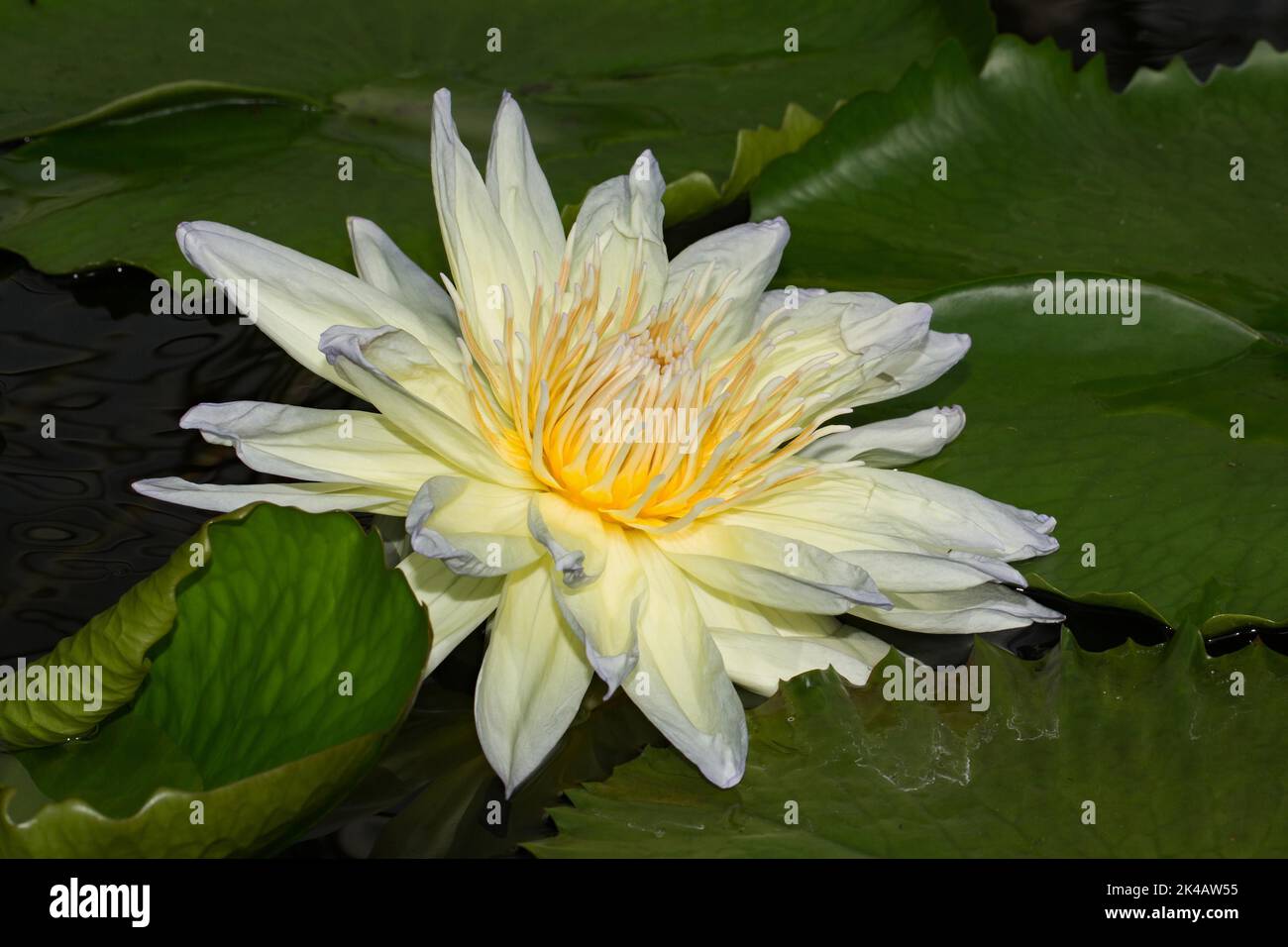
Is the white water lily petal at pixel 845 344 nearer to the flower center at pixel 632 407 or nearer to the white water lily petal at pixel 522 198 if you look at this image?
the flower center at pixel 632 407

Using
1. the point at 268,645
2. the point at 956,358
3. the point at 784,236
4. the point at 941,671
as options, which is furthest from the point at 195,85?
the point at 941,671

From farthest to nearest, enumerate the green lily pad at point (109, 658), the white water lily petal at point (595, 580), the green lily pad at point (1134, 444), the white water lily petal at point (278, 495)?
the green lily pad at point (1134, 444) → the white water lily petal at point (278, 495) → the white water lily petal at point (595, 580) → the green lily pad at point (109, 658)

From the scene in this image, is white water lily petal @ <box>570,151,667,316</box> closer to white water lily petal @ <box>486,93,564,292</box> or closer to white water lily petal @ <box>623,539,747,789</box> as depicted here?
white water lily petal @ <box>486,93,564,292</box>

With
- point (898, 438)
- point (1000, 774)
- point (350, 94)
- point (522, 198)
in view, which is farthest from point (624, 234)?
point (350, 94)

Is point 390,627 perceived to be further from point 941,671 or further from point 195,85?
point 195,85

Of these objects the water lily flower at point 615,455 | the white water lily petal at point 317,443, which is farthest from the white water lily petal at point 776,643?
the white water lily petal at point 317,443

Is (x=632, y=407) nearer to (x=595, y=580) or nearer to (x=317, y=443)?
(x=595, y=580)
